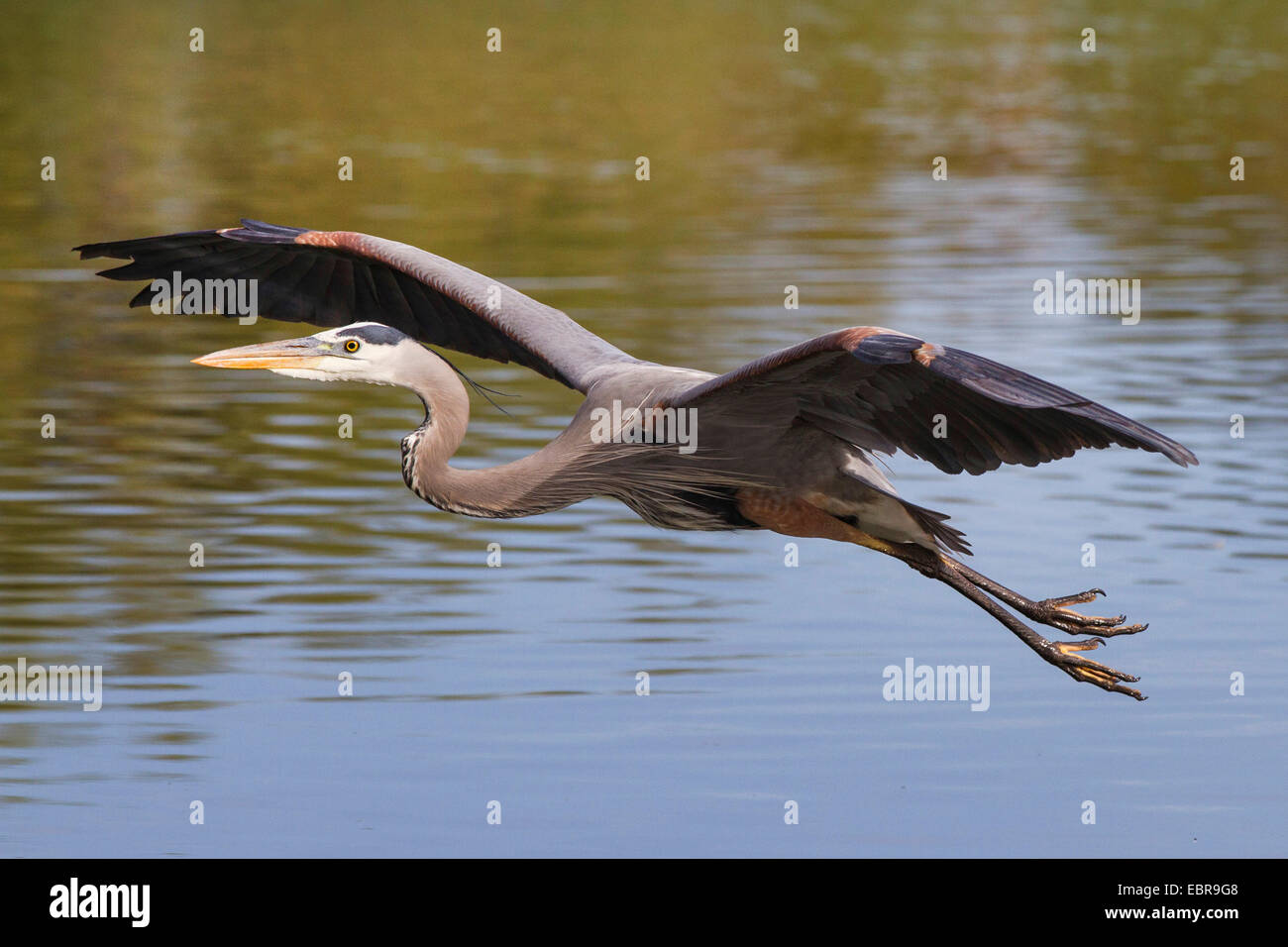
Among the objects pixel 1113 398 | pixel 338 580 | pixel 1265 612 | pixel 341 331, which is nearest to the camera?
pixel 341 331

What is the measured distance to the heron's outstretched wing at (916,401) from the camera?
848cm

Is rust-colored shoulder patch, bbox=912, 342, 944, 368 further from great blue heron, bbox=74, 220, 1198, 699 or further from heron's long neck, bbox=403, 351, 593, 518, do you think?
heron's long neck, bbox=403, 351, 593, 518

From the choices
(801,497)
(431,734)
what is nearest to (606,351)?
(801,497)

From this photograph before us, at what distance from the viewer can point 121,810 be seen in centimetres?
1151

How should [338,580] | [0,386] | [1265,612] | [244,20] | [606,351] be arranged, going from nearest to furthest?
[606,351] → [1265,612] → [338,580] → [0,386] → [244,20]

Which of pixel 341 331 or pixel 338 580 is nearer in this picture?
pixel 341 331

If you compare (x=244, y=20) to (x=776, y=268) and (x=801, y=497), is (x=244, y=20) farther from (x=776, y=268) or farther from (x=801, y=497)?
(x=801, y=497)

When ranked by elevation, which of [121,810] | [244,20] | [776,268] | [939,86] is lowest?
[121,810]

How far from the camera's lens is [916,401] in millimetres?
9453

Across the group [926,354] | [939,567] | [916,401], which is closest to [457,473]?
[916,401]

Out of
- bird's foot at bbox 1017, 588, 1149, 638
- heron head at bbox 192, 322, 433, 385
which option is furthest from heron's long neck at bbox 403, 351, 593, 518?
bird's foot at bbox 1017, 588, 1149, 638

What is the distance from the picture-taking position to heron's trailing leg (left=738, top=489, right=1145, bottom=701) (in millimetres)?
10344

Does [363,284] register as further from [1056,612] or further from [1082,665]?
[1082,665]

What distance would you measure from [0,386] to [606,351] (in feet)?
41.5
